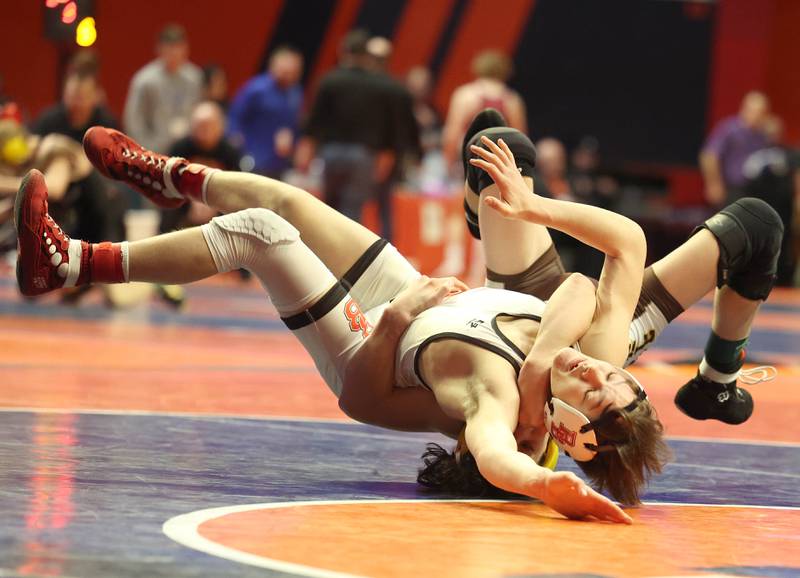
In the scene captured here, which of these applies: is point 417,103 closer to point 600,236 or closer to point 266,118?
point 266,118

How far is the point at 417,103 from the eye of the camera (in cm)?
1694

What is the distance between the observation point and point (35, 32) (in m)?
18.2

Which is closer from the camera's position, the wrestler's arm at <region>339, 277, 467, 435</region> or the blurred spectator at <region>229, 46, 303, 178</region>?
the wrestler's arm at <region>339, 277, 467, 435</region>

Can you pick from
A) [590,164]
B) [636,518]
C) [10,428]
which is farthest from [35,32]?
[636,518]

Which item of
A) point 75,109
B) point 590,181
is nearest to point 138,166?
point 75,109

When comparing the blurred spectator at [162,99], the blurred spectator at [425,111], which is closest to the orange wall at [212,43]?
the blurred spectator at [425,111]

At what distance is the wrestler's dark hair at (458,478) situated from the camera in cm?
387

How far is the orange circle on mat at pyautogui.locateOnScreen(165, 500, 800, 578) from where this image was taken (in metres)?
2.91

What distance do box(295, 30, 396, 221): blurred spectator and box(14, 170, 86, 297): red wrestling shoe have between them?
27.0 ft

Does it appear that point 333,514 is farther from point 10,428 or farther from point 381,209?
point 381,209

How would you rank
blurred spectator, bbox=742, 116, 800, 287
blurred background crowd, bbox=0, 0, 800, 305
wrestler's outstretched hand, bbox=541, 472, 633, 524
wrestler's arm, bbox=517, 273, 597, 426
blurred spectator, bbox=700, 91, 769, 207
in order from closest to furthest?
wrestler's outstretched hand, bbox=541, 472, 633, 524 → wrestler's arm, bbox=517, 273, 597, 426 → blurred background crowd, bbox=0, 0, 800, 305 → blurred spectator, bbox=742, 116, 800, 287 → blurred spectator, bbox=700, 91, 769, 207

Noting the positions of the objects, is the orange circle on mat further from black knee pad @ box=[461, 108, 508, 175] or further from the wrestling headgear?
black knee pad @ box=[461, 108, 508, 175]

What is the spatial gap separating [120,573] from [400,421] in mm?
1578

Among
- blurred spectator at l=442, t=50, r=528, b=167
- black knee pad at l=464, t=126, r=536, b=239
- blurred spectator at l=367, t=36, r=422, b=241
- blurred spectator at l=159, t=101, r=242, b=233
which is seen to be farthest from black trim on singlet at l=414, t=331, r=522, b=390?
blurred spectator at l=367, t=36, r=422, b=241
